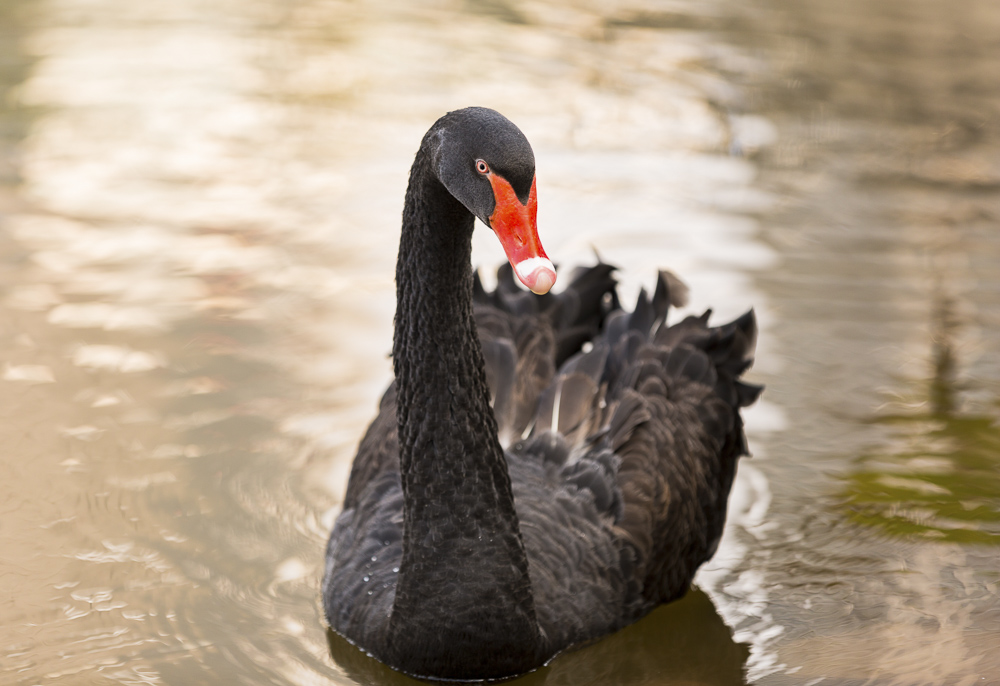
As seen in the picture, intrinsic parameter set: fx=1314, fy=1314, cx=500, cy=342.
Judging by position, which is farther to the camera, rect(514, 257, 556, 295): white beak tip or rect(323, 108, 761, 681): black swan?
rect(323, 108, 761, 681): black swan

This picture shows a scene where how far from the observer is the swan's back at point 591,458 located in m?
3.90

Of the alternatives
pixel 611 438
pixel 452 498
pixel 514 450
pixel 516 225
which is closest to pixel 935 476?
pixel 611 438

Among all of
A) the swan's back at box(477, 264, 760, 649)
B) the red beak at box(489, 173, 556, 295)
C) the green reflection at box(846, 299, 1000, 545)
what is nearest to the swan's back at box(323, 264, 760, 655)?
the swan's back at box(477, 264, 760, 649)

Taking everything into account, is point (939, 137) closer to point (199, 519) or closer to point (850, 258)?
point (850, 258)

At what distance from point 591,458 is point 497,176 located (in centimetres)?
136

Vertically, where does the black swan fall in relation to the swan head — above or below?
below

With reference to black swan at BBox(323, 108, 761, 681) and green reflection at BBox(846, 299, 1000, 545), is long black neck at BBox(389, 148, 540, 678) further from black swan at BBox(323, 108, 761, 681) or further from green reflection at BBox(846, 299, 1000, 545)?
green reflection at BBox(846, 299, 1000, 545)

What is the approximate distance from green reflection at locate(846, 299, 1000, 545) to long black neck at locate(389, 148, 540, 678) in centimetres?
172

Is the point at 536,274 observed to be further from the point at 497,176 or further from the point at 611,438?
the point at 611,438

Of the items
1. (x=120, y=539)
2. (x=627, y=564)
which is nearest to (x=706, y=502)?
(x=627, y=564)

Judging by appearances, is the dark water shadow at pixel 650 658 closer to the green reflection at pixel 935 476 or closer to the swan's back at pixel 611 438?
the swan's back at pixel 611 438

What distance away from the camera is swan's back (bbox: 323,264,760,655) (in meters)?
3.90

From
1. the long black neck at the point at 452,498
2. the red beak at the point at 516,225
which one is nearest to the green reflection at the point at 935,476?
the long black neck at the point at 452,498

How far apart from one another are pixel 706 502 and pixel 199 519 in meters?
1.76
